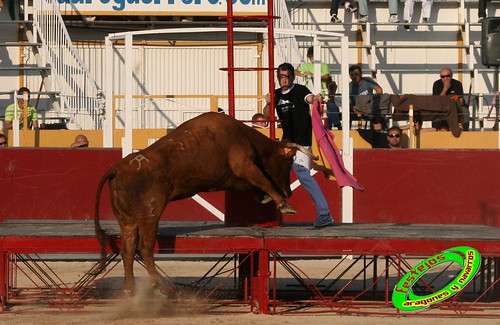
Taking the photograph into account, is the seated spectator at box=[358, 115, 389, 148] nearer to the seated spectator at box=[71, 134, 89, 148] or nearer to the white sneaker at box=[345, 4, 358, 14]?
the seated spectator at box=[71, 134, 89, 148]

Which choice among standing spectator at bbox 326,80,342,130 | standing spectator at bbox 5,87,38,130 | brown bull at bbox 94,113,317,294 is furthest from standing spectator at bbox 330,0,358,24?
brown bull at bbox 94,113,317,294

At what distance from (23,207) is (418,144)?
6490mm

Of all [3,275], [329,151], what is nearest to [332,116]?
[329,151]

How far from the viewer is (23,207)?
1853 cm

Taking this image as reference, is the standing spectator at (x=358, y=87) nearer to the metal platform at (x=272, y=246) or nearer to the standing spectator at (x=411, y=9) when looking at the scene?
the standing spectator at (x=411, y=9)

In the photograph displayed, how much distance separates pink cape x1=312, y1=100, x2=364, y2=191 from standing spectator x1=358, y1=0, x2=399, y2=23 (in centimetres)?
1116

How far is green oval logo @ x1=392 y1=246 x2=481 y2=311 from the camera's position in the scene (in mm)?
12508

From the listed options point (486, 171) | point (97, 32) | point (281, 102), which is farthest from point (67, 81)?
point (281, 102)

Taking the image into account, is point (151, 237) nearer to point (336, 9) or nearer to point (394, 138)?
point (394, 138)

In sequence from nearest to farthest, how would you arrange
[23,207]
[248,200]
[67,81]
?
[248,200]
[23,207]
[67,81]

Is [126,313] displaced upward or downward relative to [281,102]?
downward

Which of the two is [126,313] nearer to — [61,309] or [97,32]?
[61,309]

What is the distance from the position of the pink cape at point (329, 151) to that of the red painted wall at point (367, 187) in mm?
4512

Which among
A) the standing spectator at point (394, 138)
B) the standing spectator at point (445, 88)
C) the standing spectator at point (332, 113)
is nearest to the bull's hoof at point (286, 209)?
the standing spectator at point (394, 138)
